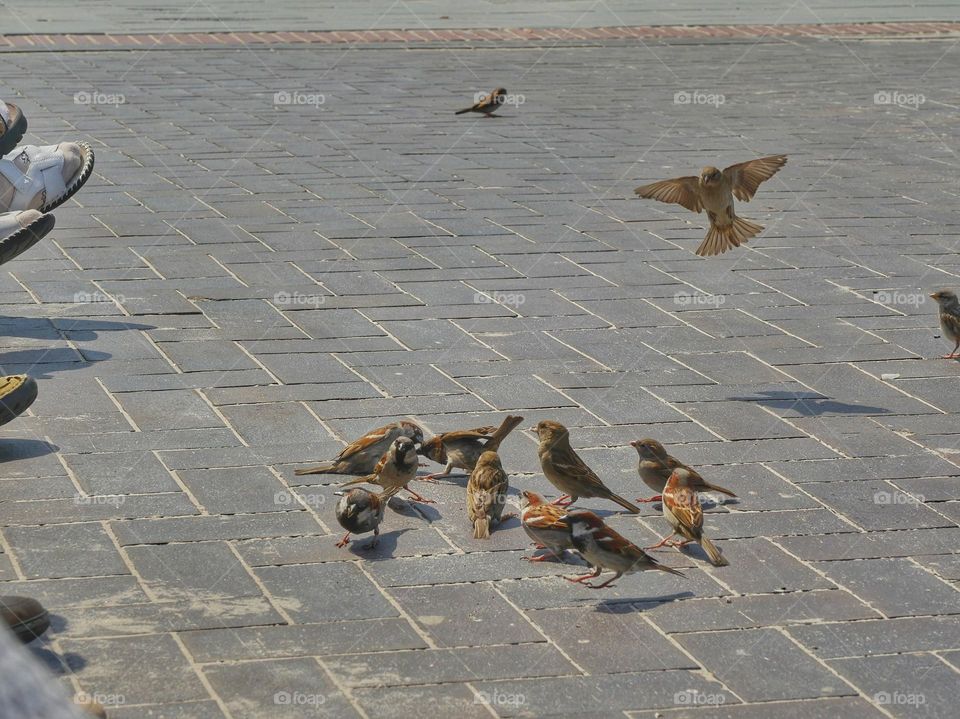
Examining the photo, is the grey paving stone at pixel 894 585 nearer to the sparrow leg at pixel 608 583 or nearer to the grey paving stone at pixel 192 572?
the sparrow leg at pixel 608 583

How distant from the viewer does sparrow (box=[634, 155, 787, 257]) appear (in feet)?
24.1

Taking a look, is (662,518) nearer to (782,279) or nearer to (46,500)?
(46,500)

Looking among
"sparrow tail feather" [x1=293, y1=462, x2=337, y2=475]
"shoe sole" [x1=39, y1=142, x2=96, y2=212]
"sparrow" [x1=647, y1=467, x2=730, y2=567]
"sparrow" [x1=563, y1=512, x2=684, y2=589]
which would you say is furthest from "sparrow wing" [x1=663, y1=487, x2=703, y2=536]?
"shoe sole" [x1=39, y1=142, x2=96, y2=212]

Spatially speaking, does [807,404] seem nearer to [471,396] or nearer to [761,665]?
[471,396]

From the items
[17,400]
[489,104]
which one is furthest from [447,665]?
[489,104]

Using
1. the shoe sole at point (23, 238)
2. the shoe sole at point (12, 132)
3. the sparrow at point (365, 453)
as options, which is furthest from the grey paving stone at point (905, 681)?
the shoe sole at point (12, 132)

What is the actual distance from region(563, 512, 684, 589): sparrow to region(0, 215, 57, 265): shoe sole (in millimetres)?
→ 3561

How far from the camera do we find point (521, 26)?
63.4ft

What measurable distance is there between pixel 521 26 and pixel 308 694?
16452mm

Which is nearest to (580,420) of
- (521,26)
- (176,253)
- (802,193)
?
(176,253)

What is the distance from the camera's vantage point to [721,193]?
→ 7.41 m

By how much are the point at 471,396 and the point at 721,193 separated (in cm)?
191

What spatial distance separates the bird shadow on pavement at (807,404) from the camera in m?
6.37

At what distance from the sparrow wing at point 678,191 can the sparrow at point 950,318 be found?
1.34 metres
